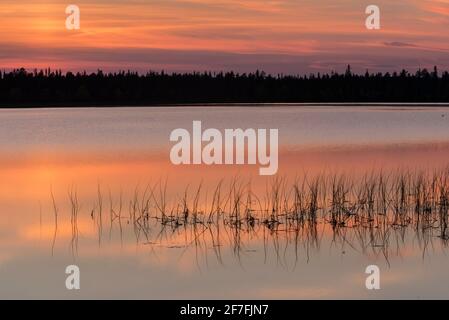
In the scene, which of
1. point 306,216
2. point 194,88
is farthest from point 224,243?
point 194,88

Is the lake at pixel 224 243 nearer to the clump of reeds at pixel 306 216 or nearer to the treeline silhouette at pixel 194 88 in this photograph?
the clump of reeds at pixel 306 216

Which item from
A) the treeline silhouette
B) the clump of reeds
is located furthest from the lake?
the treeline silhouette

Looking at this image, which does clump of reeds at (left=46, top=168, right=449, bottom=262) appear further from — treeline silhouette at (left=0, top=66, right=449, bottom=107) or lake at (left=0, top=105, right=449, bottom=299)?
treeline silhouette at (left=0, top=66, right=449, bottom=107)

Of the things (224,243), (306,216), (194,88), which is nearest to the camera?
(224,243)

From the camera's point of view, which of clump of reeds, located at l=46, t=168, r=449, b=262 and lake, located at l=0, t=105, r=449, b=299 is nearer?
lake, located at l=0, t=105, r=449, b=299

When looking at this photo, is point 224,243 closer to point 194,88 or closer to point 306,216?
point 306,216

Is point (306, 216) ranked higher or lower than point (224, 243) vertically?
higher

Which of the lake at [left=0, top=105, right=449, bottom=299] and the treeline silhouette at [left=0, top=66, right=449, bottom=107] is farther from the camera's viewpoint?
the treeline silhouette at [left=0, top=66, right=449, bottom=107]

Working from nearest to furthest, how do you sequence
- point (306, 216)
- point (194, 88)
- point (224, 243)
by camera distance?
point (224, 243) < point (306, 216) < point (194, 88)

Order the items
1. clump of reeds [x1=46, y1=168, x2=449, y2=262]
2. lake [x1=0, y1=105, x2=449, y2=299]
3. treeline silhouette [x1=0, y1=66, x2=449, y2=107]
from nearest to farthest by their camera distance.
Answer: lake [x1=0, y1=105, x2=449, y2=299] < clump of reeds [x1=46, y1=168, x2=449, y2=262] < treeline silhouette [x1=0, y1=66, x2=449, y2=107]

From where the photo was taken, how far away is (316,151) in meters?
28.3

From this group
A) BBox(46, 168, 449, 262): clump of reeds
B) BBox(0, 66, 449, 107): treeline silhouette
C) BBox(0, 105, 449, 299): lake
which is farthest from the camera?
BBox(0, 66, 449, 107): treeline silhouette

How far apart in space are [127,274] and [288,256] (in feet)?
6.69
